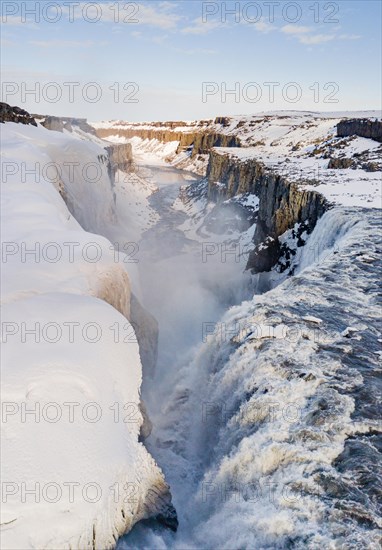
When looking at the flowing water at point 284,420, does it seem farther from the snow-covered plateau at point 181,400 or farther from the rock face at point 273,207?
the rock face at point 273,207

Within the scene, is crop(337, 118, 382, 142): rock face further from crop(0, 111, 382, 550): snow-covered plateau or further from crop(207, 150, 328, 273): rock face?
crop(0, 111, 382, 550): snow-covered plateau

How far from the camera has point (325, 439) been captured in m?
7.90

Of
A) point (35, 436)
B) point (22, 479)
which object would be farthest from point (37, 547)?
point (35, 436)

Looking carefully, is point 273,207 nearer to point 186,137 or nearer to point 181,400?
point 181,400

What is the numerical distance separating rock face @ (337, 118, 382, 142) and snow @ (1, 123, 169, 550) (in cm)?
4504

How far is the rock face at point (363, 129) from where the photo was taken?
155 ft

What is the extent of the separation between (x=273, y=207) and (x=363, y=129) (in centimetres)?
2809

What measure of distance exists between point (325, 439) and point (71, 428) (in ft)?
15.5

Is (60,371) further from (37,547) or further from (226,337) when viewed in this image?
(226,337)

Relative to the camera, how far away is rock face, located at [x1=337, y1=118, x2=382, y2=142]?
47.2 metres

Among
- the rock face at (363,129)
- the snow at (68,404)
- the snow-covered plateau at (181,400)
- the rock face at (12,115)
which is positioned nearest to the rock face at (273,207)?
the snow-covered plateau at (181,400)

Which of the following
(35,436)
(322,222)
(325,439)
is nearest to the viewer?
(35,436)

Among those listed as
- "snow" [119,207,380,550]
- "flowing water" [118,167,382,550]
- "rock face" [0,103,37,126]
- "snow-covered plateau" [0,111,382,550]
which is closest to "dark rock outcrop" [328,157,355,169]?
"snow-covered plateau" [0,111,382,550]

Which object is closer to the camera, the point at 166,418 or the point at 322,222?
the point at 166,418
